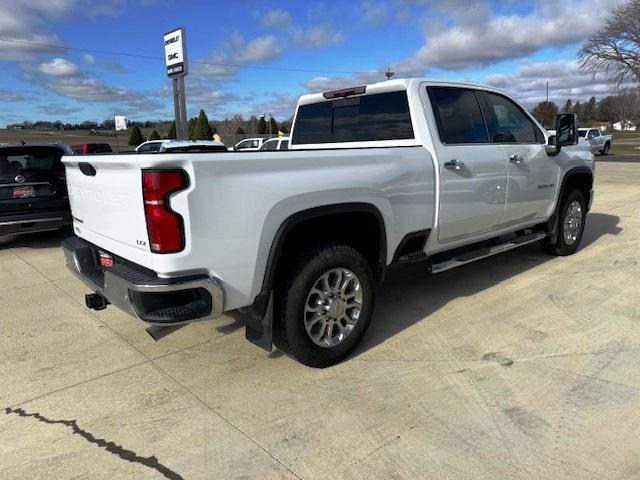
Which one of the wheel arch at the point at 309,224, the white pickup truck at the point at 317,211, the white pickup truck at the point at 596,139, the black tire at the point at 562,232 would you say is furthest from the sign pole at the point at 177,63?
the white pickup truck at the point at 596,139

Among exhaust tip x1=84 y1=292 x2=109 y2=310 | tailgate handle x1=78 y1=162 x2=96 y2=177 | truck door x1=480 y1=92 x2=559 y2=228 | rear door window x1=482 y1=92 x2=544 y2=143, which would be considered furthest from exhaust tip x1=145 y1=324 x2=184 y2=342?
rear door window x1=482 y1=92 x2=544 y2=143

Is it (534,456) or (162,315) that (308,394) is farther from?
(534,456)

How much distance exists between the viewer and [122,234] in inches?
122

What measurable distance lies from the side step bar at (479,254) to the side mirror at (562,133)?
0.92 metres

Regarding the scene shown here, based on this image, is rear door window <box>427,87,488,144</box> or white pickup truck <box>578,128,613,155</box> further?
white pickup truck <box>578,128,613,155</box>

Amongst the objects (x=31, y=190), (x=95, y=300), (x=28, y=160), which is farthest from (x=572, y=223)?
(x=28, y=160)

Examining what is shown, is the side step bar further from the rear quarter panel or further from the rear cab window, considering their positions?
the rear cab window

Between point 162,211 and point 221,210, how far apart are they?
31 cm

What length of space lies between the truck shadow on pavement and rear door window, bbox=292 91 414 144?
1.54 m

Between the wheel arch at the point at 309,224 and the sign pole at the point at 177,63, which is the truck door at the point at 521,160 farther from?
the sign pole at the point at 177,63

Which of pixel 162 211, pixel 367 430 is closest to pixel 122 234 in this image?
pixel 162 211

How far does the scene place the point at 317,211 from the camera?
323 centimetres

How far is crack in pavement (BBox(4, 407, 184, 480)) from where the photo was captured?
2.52m

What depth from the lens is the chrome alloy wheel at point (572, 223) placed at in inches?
243
